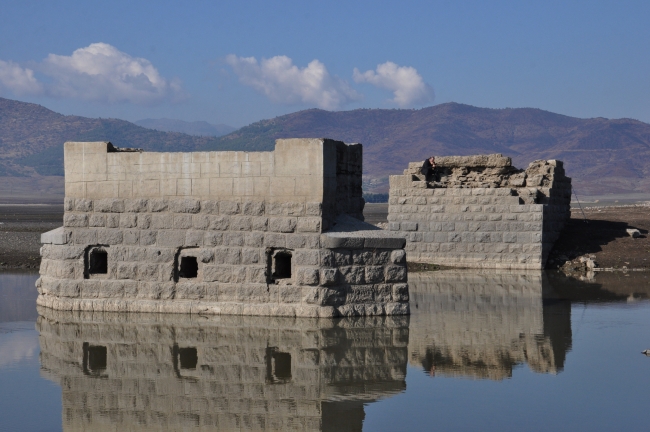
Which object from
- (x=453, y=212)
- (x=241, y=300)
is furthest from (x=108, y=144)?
(x=453, y=212)

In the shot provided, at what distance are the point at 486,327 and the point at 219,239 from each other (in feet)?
13.9

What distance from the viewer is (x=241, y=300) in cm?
1292

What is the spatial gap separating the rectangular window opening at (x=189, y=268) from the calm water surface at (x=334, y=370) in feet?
2.64

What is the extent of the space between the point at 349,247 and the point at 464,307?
2971mm

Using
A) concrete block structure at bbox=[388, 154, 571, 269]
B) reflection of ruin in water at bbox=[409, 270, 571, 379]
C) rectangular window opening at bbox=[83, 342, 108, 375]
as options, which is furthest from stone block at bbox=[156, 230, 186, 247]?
concrete block structure at bbox=[388, 154, 571, 269]

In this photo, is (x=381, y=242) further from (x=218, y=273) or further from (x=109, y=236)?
(x=109, y=236)

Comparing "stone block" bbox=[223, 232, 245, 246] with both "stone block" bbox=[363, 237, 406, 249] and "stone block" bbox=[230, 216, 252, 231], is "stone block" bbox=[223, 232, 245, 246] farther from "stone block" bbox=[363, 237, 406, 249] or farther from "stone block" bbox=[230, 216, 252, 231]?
"stone block" bbox=[363, 237, 406, 249]

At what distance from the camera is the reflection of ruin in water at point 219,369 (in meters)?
8.09

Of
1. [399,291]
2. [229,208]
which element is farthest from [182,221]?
[399,291]

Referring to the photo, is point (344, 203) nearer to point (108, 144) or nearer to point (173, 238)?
point (173, 238)

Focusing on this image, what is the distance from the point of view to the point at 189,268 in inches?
532

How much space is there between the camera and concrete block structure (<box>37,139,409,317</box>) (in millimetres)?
12609

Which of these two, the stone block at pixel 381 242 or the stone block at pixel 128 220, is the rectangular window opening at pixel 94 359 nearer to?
the stone block at pixel 128 220

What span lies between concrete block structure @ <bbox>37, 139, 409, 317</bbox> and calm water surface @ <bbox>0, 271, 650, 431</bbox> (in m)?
0.38
